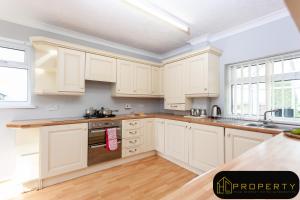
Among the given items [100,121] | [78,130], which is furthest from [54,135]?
[100,121]

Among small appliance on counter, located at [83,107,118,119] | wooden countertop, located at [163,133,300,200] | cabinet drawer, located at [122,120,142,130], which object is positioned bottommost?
cabinet drawer, located at [122,120,142,130]

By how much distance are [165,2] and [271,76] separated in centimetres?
196

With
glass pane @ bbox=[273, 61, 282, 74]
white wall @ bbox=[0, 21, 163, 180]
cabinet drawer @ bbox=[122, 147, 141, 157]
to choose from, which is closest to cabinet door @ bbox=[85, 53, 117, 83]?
white wall @ bbox=[0, 21, 163, 180]

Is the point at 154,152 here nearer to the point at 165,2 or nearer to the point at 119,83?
the point at 119,83

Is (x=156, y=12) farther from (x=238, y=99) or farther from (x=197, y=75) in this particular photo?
(x=238, y=99)

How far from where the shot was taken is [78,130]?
89.7 inches

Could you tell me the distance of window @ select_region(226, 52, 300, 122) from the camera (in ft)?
6.90

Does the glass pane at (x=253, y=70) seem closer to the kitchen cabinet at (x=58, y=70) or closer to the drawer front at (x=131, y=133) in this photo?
the drawer front at (x=131, y=133)

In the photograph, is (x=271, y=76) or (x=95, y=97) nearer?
(x=271, y=76)

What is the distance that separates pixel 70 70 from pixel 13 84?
875 mm

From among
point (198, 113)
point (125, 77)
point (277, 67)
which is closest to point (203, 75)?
point (198, 113)

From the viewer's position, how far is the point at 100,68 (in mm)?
2787

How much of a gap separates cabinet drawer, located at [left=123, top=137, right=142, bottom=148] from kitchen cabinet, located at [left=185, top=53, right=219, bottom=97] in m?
1.36

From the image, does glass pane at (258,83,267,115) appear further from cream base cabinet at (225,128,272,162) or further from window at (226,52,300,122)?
cream base cabinet at (225,128,272,162)
